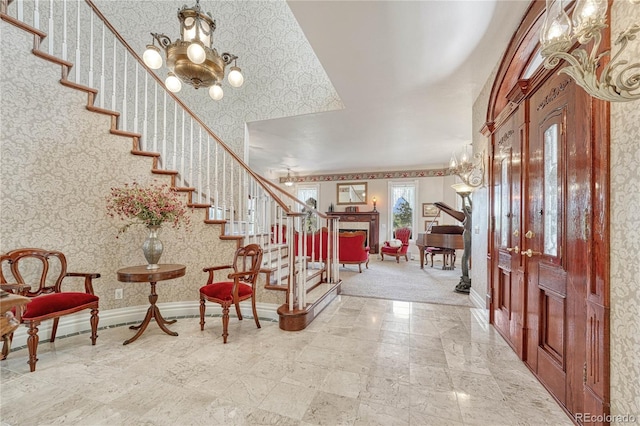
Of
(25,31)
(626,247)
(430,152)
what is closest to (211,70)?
(25,31)

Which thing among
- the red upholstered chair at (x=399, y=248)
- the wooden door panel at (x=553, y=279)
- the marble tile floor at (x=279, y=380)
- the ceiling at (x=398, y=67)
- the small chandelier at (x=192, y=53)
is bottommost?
the marble tile floor at (x=279, y=380)

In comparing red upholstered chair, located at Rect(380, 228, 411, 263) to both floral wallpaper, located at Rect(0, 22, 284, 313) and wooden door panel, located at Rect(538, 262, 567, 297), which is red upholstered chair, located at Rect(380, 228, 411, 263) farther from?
wooden door panel, located at Rect(538, 262, 567, 297)

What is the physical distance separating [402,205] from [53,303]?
7.78 meters

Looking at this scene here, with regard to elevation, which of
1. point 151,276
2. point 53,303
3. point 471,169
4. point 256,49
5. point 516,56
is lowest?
point 53,303

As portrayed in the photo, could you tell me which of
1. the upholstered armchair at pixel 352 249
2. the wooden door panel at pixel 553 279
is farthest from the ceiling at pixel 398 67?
the upholstered armchair at pixel 352 249

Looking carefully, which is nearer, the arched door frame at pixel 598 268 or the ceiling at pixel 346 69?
the arched door frame at pixel 598 268

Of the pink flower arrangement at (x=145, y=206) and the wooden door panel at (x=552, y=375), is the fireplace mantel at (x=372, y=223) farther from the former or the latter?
the wooden door panel at (x=552, y=375)

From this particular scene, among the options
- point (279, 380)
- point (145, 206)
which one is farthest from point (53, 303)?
point (279, 380)

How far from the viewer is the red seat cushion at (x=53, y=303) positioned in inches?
76.9

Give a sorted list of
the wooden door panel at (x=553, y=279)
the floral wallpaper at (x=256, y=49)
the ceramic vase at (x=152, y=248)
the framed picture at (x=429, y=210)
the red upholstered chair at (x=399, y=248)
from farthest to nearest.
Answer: the framed picture at (x=429, y=210) → the red upholstered chair at (x=399, y=248) → the floral wallpaper at (x=256, y=49) → the ceramic vase at (x=152, y=248) → the wooden door panel at (x=553, y=279)

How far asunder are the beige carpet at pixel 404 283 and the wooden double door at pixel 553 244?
122cm

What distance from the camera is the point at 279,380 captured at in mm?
1820

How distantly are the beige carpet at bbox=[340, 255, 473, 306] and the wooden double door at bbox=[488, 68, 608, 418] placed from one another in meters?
1.22

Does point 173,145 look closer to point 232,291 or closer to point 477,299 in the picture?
point 232,291
